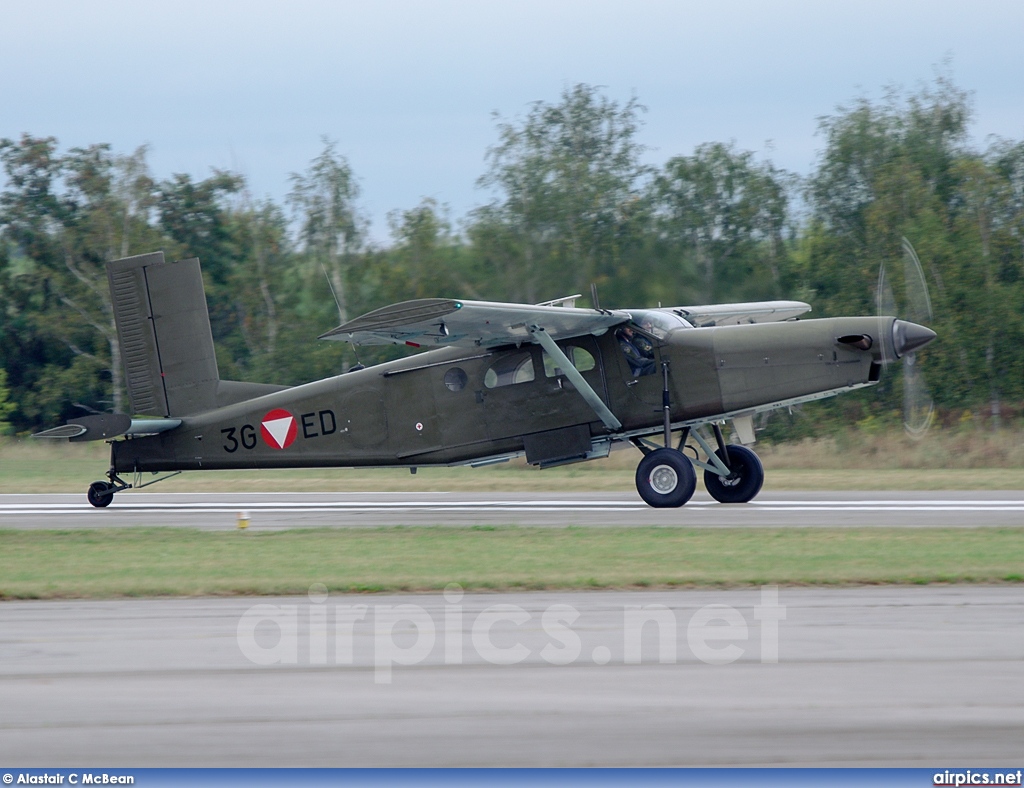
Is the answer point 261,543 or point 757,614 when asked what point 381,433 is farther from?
point 757,614

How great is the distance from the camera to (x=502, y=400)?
17.2m

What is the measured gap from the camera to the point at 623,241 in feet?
81.2

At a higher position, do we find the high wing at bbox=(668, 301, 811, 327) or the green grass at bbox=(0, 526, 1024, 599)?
the high wing at bbox=(668, 301, 811, 327)

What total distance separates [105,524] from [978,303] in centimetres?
1988

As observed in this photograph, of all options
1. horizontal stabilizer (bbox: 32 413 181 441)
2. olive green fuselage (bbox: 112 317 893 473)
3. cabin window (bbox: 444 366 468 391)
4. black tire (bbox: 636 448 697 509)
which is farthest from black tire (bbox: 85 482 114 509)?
black tire (bbox: 636 448 697 509)

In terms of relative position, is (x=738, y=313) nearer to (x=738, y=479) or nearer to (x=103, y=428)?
(x=738, y=479)

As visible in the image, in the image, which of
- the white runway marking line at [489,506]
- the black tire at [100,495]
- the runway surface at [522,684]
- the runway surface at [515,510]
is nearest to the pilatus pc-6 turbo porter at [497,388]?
→ the black tire at [100,495]

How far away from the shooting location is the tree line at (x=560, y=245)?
26.1m

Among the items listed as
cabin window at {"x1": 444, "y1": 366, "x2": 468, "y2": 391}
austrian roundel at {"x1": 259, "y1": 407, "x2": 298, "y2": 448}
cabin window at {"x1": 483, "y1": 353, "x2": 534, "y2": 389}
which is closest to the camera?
cabin window at {"x1": 483, "y1": 353, "x2": 534, "y2": 389}

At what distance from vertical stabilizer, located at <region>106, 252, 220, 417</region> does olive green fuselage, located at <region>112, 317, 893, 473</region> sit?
0.59 meters

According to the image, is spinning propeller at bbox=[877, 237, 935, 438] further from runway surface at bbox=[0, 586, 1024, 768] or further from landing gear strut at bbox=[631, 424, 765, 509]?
runway surface at bbox=[0, 586, 1024, 768]

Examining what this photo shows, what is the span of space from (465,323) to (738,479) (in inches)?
188

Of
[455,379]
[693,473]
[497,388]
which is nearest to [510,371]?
[497,388]

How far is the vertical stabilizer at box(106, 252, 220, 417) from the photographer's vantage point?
1867 cm
